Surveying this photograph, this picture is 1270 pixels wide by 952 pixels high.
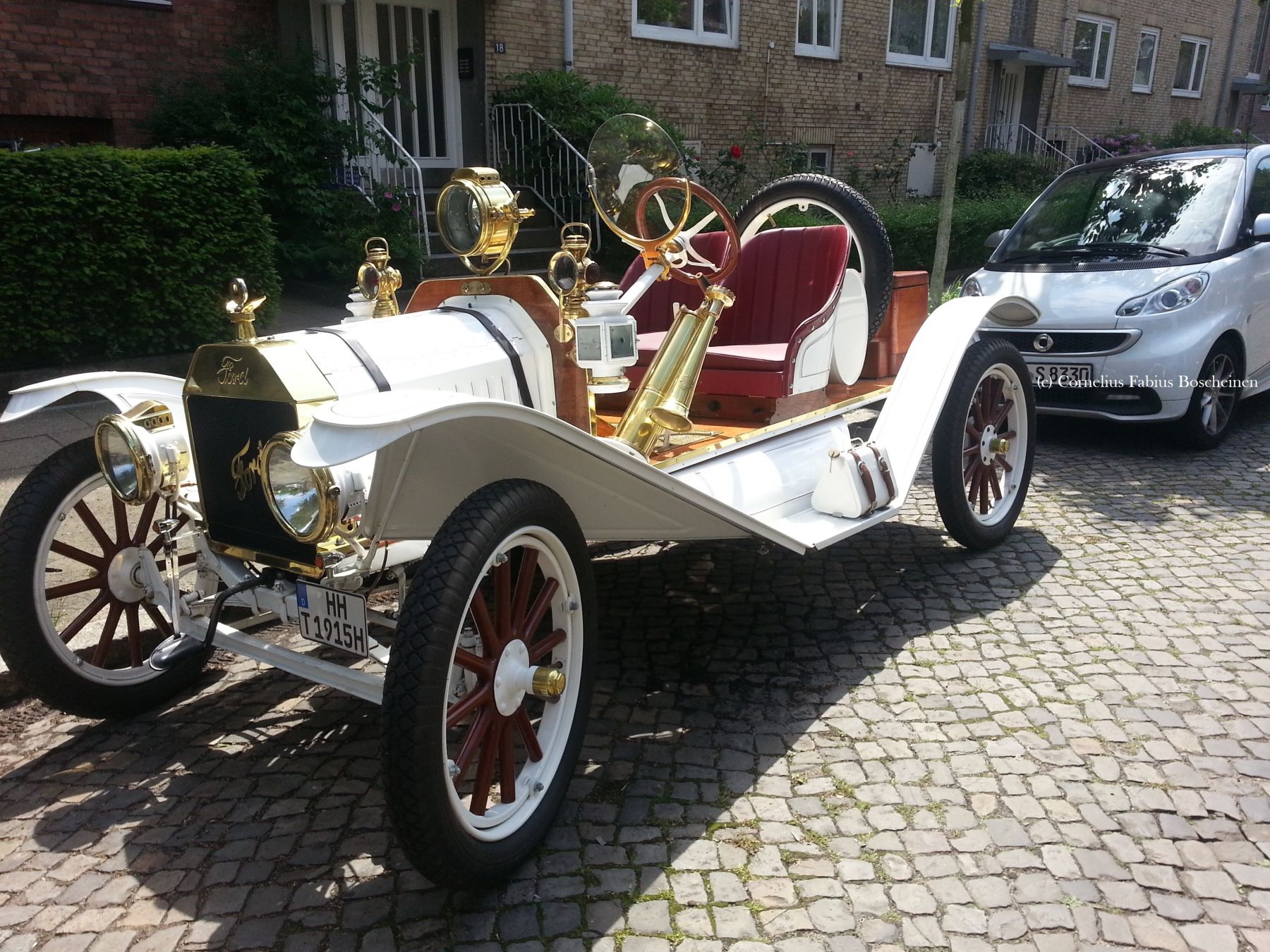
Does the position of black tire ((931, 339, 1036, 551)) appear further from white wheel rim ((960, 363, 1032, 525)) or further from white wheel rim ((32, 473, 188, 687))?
white wheel rim ((32, 473, 188, 687))

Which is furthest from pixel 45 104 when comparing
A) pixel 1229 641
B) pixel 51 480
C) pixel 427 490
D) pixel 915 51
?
pixel 915 51

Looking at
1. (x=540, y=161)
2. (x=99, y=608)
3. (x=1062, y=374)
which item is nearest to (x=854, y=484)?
(x=99, y=608)

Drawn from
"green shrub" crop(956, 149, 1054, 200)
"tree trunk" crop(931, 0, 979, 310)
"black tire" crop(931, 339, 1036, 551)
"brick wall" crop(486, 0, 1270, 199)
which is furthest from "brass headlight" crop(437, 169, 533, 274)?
"green shrub" crop(956, 149, 1054, 200)

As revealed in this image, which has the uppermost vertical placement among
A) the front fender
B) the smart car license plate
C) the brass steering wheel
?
the brass steering wheel

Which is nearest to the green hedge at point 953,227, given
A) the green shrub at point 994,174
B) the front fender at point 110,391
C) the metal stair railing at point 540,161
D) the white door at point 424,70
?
the green shrub at point 994,174

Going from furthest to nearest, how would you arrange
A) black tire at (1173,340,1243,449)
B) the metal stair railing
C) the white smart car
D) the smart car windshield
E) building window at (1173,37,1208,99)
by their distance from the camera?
building window at (1173,37,1208,99)
the metal stair railing
the smart car windshield
black tire at (1173,340,1243,449)
the white smart car

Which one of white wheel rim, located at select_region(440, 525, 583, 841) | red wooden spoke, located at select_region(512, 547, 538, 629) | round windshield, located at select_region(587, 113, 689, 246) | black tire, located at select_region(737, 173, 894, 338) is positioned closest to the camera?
white wheel rim, located at select_region(440, 525, 583, 841)

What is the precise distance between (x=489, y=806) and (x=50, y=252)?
530 centimetres

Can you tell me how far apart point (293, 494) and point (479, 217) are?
1175mm

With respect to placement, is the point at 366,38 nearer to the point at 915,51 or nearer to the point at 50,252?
the point at 50,252

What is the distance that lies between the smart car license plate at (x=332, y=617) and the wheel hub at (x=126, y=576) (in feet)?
2.74

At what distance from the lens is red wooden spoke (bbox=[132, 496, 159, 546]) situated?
3.20 meters

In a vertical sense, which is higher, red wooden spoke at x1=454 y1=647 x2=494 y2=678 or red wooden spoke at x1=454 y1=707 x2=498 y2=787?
red wooden spoke at x1=454 y1=647 x2=494 y2=678

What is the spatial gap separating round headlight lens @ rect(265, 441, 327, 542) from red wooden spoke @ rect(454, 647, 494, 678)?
0.51m
